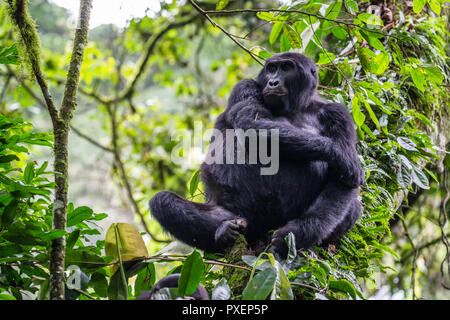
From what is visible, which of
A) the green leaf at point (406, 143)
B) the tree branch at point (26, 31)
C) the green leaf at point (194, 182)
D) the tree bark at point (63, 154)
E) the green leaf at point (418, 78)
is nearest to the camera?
the tree bark at point (63, 154)

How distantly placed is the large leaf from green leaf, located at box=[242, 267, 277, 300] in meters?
0.70

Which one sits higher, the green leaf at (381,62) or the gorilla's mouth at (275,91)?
the green leaf at (381,62)

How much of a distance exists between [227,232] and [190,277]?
1.07 m

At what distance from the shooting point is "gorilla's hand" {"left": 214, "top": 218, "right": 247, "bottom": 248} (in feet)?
10.0

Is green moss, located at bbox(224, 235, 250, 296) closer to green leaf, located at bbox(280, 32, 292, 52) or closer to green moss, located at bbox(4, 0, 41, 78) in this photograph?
green moss, located at bbox(4, 0, 41, 78)

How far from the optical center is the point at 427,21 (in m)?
4.49

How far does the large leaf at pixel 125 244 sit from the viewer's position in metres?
2.36

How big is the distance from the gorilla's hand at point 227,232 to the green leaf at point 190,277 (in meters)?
1.01

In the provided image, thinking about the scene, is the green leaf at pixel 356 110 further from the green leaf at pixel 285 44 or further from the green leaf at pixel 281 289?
the green leaf at pixel 281 289

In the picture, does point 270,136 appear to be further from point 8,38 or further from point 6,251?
point 8,38

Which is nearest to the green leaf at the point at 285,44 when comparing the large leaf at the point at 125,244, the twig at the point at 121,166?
the large leaf at the point at 125,244

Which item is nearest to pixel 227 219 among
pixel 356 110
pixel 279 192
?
pixel 279 192

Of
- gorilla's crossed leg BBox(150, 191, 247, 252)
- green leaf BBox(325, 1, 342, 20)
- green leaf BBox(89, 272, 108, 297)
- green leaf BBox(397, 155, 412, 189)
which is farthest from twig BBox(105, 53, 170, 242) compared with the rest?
green leaf BBox(89, 272, 108, 297)

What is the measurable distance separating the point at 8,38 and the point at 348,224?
230 inches
